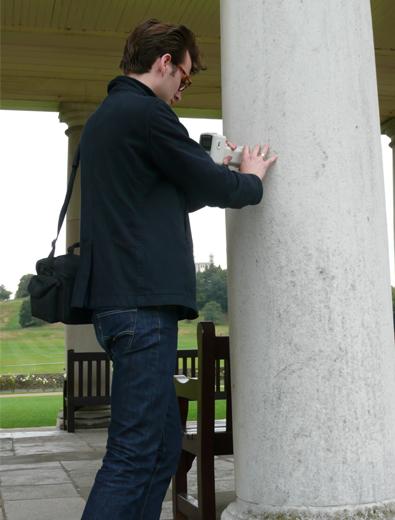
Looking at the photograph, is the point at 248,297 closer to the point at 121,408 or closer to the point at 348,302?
the point at 348,302

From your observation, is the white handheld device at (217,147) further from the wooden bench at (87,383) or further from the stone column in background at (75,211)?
the stone column in background at (75,211)

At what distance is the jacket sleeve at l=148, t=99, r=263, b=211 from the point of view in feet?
10.5

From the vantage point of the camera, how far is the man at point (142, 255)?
10.2 feet

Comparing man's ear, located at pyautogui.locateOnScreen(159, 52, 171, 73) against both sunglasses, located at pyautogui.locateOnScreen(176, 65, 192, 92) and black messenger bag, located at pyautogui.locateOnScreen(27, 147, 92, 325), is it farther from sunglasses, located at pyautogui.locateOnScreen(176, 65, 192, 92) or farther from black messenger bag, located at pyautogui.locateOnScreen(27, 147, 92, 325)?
black messenger bag, located at pyautogui.locateOnScreen(27, 147, 92, 325)

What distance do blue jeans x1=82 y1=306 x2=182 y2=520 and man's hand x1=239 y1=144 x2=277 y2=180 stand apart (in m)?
0.74

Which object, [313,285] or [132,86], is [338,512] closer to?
[313,285]

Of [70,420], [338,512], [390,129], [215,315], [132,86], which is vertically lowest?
[70,420]

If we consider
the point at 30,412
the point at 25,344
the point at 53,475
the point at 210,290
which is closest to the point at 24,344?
the point at 25,344

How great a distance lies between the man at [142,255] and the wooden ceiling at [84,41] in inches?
343

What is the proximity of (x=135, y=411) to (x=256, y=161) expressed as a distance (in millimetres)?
1234

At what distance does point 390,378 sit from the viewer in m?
3.55

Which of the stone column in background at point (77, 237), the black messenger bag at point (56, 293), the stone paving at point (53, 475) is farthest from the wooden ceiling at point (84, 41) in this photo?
the black messenger bag at point (56, 293)

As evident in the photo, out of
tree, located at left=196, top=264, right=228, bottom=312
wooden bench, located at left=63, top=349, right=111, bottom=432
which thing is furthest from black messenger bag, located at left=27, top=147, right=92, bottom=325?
wooden bench, located at left=63, top=349, right=111, bottom=432

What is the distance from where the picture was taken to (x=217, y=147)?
11.7 ft
